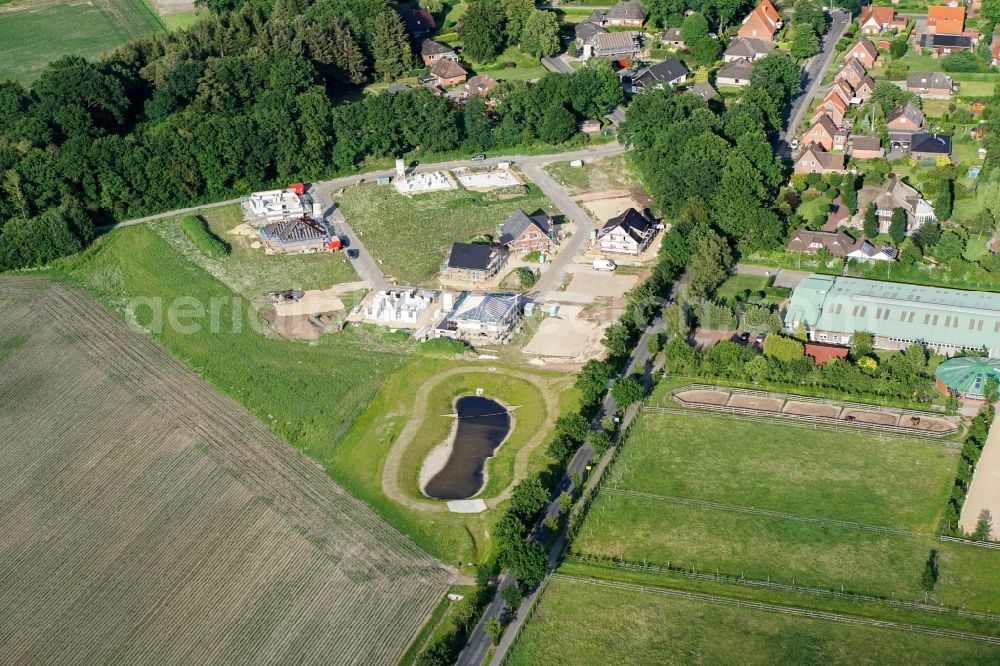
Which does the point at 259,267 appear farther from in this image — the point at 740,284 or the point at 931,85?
the point at 931,85

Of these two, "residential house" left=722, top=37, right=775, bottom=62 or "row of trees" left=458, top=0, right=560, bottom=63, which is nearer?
"residential house" left=722, top=37, right=775, bottom=62

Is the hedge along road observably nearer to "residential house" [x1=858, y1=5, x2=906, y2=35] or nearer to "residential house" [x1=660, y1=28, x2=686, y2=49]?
"residential house" [x1=660, y1=28, x2=686, y2=49]

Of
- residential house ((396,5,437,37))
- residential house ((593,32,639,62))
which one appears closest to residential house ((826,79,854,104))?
residential house ((593,32,639,62))

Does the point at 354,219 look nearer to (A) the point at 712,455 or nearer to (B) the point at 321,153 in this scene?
(B) the point at 321,153

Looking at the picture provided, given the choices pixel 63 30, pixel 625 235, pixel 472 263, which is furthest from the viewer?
pixel 63 30

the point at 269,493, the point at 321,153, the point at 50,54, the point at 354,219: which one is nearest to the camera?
the point at 269,493

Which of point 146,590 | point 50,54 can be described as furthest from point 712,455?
point 50,54

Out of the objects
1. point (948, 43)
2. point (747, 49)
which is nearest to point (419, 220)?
point (747, 49)
